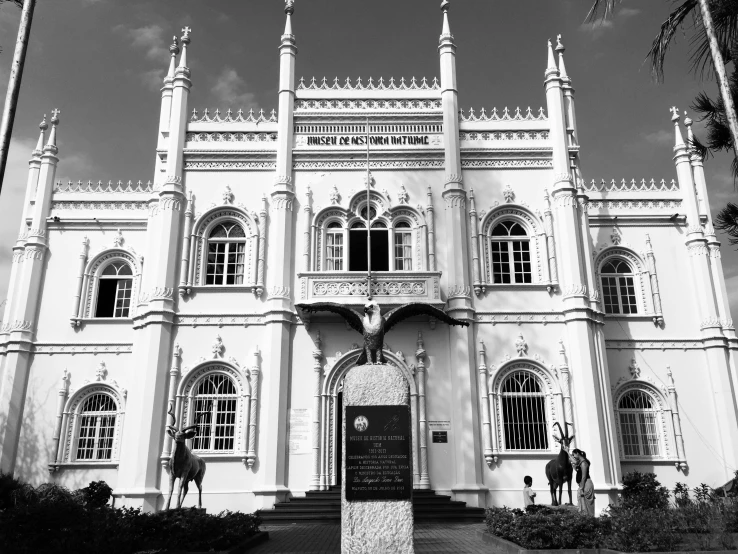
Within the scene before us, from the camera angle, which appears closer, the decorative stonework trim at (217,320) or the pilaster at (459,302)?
the pilaster at (459,302)

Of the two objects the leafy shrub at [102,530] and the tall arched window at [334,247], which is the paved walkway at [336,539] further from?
the tall arched window at [334,247]

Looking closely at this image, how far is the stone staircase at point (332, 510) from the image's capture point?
20.2 metres

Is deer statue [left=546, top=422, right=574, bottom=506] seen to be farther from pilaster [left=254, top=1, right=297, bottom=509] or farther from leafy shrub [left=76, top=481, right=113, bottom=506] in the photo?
leafy shrub [left=76, top=481, right=113, bottom=506]

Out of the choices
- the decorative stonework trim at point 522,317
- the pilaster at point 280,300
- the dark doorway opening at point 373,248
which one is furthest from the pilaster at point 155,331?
the decorative stonework trim at point 522,317

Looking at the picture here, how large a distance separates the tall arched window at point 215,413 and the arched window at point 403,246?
7.31 meters

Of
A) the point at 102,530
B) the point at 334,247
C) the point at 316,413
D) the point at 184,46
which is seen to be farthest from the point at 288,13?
the point at 102,530

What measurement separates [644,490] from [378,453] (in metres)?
13.9

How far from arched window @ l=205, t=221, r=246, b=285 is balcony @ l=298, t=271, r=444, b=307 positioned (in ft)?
9.13

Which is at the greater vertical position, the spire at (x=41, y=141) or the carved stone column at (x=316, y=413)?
the spire at (x=41, y=141)

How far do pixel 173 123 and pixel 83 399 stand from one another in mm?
10590

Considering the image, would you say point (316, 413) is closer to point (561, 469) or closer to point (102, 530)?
point (561, 469)

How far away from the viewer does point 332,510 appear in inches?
807

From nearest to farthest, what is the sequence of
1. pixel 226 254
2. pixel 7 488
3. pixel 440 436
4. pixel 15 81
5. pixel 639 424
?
pixel 15 81 → pixel 7 488 → pixel 440 436 → pixel 639 424 → pixel 226 254

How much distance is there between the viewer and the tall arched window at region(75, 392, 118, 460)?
23.6 meters
